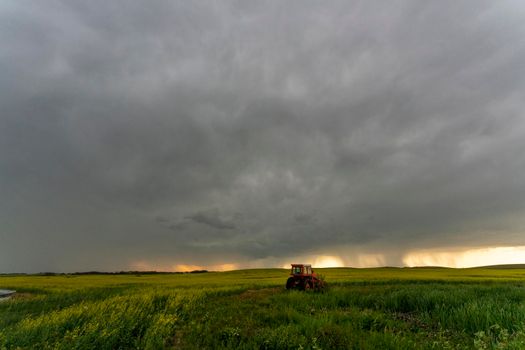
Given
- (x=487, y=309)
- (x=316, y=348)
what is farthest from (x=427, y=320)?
(x=316, y=348)

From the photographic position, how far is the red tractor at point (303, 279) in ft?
102

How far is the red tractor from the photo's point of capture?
102 feet

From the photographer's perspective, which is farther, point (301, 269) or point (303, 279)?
point (301, 269)

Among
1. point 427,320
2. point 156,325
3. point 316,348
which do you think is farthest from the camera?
point 427,320

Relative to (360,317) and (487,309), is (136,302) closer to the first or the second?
(360,317)

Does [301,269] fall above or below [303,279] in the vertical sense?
above

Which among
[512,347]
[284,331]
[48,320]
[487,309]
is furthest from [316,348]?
[48,320]

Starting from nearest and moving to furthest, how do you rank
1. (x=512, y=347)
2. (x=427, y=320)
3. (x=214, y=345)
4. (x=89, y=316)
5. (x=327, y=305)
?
(x=512, y=347) → (x=214, y=345) → (x=89, y=316) → (x=427, y=320) → (x=327, y=305)

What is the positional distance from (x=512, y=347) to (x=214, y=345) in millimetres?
8599

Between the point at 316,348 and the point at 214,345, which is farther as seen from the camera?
the point at 214,345

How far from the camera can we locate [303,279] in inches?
1236

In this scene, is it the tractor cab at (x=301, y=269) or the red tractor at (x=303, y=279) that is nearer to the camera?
the red tractor at (x=303, y=279)

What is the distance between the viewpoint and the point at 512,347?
8.35m

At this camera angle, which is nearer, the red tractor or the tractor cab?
the red tractor
